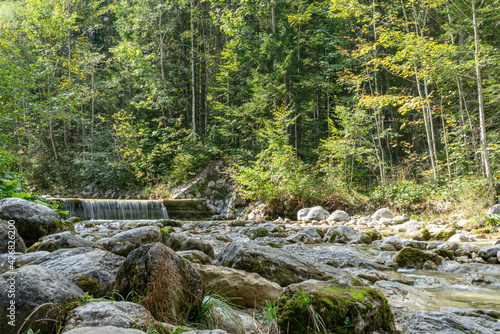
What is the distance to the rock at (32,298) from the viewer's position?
5.29 feet

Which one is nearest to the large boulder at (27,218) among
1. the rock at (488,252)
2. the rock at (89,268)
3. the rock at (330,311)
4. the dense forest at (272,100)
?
the rock at (89,268)

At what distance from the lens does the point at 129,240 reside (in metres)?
3.87

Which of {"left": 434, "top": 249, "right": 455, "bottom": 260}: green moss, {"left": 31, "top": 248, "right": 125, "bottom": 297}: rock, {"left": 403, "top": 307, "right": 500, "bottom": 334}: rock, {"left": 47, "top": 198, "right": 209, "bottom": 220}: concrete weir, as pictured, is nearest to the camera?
{"left": 403, "top": 307, "right": 500, "bottom": 334}: rock

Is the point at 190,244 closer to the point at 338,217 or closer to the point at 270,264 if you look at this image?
the point at 270,264

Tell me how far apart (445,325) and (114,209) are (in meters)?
12.1

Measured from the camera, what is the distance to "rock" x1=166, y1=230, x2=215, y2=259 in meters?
4.38

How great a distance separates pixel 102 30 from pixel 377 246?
95.4ft

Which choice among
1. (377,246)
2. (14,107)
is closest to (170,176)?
(14,107)

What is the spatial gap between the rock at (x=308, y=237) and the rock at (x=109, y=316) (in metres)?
5.01

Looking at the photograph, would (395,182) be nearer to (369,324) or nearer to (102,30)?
(369,324)

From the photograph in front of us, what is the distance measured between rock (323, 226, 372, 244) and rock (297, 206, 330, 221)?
3206 mm

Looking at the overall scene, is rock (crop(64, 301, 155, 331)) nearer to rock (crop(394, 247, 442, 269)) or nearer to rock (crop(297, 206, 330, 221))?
rock (crop(394, 247, 442, 269))

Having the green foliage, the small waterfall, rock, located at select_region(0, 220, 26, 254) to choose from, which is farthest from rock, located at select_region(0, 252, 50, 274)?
the small waterfall

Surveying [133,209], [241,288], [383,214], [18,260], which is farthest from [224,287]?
[133,209]
